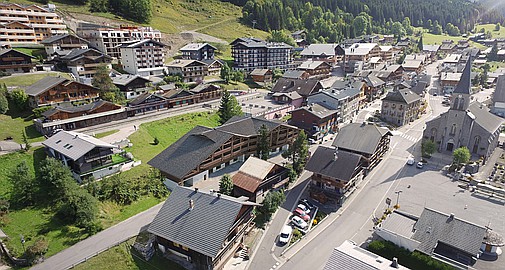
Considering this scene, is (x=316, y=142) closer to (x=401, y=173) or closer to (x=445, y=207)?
(x=401, y=173)

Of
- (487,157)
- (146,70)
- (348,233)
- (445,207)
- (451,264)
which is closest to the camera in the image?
(451,264)

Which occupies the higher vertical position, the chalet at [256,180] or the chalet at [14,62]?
the chalet at [14,62]

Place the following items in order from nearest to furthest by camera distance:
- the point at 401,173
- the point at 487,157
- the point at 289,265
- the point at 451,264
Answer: the point at 451,264 → the point at 289,265 → the point at 401,173 → the point at 487,157

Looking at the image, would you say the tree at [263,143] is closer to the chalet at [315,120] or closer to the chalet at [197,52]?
the chalet at [315,120]

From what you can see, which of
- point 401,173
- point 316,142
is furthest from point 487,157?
point 316,142

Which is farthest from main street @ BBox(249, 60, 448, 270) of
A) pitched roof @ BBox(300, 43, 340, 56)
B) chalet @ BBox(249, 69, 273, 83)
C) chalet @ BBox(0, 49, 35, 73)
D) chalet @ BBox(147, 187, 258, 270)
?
pitched roof @ BBox(300, 43, 340, 56)

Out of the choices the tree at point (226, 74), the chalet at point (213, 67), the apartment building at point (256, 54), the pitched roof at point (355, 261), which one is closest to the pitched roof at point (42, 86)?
the chalet at point (213, 67)
